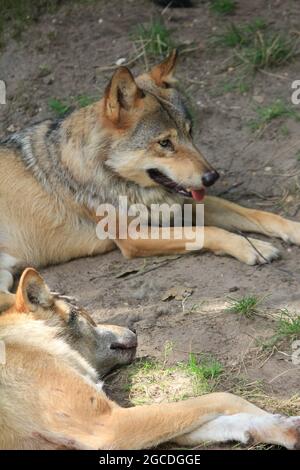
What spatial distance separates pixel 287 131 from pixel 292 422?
12.2ft

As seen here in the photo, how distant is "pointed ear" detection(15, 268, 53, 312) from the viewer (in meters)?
4.63

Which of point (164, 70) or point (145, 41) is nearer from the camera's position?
point (164, 70)

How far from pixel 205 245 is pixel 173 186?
551 mm

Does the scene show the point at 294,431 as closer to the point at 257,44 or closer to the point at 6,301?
the point at 6,301

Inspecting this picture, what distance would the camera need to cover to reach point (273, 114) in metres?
7.40

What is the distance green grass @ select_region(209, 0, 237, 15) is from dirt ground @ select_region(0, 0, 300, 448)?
7 cm

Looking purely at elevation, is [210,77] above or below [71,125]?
below

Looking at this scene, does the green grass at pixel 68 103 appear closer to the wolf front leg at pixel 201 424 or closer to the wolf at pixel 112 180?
the wolf at pixel 112 180

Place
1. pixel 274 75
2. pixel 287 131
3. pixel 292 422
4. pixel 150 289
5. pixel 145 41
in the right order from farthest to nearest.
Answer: pixel 145 41 → pixel 274 75 → pixel 287 131 → pixel 150 289 → pixel 292 422

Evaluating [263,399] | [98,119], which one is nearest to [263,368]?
[263,399]

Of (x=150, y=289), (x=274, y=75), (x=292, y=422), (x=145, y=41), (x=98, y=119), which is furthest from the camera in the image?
(x=145, y=41)

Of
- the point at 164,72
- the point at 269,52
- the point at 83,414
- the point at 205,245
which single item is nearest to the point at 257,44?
the point at 269,52

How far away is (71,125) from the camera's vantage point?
21.8ft

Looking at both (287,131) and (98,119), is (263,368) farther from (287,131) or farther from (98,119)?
(287,131)
